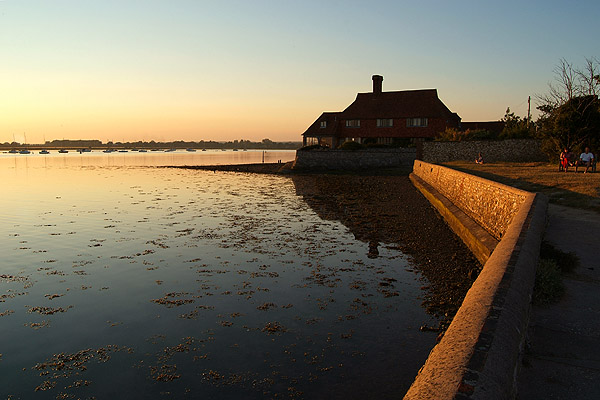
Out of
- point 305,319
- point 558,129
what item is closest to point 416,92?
point 558,129

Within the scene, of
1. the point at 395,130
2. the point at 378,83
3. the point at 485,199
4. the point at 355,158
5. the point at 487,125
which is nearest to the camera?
the point at 485,199

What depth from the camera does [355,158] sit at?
53844 millimetres

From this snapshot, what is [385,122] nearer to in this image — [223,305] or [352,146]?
[352,146]

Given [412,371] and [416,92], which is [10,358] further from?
[416,92]

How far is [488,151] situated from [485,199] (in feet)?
→ 102

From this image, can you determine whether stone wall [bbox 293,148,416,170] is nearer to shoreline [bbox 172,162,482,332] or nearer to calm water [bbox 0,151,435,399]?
shoreline [bbox 172,162,482,332]

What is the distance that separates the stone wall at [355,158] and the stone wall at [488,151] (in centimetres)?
431

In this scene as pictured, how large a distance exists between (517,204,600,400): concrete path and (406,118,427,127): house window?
52.7 meters

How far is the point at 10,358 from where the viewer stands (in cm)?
641

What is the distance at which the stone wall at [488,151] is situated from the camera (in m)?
38.1

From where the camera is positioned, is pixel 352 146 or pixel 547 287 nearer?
pixel 547 287

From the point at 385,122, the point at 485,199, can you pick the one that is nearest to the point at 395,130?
the point at 385,122

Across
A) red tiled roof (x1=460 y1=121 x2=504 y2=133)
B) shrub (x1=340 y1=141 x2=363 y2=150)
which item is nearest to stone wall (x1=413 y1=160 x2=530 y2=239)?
shrub (x1=340 y1=141 x2=363 y2=150)

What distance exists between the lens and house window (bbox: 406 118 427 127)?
5822cm
